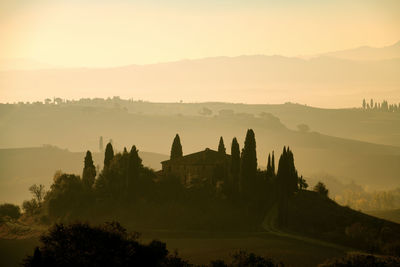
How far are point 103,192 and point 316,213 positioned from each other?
35.1 metres

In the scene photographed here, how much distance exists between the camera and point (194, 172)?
361 ft

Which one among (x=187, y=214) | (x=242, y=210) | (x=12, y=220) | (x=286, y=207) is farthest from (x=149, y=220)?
(x=12, y=220)

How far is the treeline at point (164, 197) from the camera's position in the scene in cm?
9631

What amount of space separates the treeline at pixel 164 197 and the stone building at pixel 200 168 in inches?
70.4

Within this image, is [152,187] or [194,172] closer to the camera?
[152,187]

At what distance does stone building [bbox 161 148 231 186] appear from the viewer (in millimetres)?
107188

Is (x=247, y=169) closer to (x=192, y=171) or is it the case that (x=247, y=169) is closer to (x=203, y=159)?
(x=203, y=159)

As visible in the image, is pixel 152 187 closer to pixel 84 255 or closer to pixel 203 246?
pixel 203 246

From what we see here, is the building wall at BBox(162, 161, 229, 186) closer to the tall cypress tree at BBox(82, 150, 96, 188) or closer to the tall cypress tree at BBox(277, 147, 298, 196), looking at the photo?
the tall cypress tree at BBox(277, 147, 298, 196)

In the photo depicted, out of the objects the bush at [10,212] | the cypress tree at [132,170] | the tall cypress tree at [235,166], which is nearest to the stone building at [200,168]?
the tall cypress tree at [235,166]

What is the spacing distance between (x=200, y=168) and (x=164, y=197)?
11803 millimetres

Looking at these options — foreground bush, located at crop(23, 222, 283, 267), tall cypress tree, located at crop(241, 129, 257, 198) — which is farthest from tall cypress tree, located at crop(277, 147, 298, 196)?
foreground bush, located at crop(23, 222, 283, 267)

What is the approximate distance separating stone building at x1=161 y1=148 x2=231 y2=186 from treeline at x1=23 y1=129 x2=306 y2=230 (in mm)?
1789

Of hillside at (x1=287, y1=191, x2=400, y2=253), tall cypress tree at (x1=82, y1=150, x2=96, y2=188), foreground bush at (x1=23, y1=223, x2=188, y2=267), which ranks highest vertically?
tall cypress tree at (x1=82, y1=150, x2=96, y2=188)
